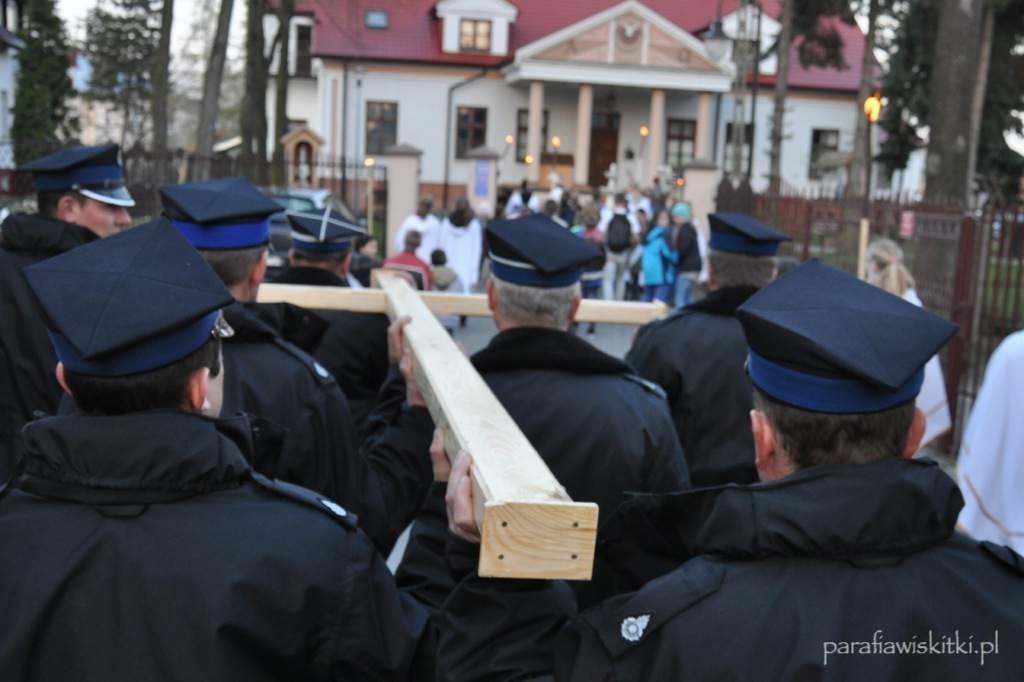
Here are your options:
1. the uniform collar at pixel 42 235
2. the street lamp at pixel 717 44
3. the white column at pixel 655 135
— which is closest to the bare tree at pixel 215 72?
the street lamp at pixel 717 44

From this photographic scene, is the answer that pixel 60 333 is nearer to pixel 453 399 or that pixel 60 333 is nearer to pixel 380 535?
pixel 453 399

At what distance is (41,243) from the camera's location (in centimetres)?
467

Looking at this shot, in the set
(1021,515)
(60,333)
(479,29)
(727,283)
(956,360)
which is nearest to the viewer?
(60,333)

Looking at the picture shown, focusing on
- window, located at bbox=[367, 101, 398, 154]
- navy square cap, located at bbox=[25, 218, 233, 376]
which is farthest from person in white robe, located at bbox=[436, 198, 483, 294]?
window, located at bbox=[367, 101, 398, 154]

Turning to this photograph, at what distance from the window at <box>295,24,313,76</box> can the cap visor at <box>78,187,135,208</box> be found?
56.5 meters

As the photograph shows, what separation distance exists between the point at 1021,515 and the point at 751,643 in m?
2.46

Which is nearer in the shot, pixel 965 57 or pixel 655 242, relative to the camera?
pixel 965 57

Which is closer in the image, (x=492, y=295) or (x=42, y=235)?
(x=492, y=295)

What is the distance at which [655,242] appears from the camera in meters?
17.9

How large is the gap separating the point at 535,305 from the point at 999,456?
1.76 m

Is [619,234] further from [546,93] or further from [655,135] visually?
[546,93]

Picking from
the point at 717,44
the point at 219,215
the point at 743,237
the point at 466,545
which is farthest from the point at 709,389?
the point at 717,44

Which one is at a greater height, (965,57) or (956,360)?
(965,57)

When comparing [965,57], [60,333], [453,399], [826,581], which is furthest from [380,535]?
[965,57]
